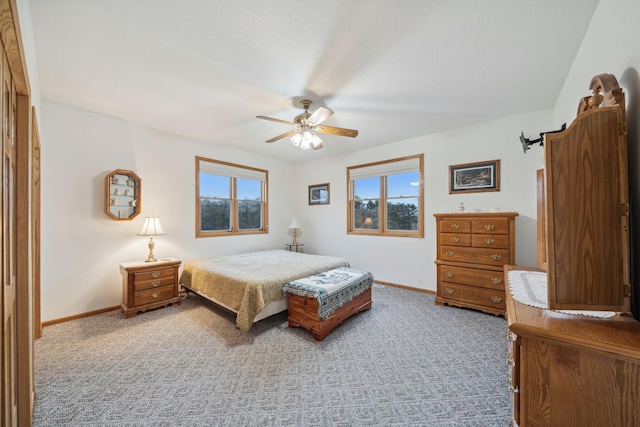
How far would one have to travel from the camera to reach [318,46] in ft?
6.13

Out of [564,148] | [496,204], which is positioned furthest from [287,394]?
[496,204]

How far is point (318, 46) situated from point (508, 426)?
9.39 feet

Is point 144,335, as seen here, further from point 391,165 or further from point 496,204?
point 496,204

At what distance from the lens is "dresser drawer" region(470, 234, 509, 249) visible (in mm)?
2925

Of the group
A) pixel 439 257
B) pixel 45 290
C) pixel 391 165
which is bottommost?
pixel 45 290

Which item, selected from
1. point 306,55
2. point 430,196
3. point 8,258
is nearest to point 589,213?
point 306,55

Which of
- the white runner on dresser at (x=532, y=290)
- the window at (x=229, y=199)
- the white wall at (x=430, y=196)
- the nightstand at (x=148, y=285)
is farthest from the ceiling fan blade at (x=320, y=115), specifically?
the nightstand at (x=148, y=285)

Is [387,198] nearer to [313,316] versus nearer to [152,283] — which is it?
[313,316]

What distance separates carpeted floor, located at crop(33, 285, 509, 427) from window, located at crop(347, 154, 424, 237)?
178cm

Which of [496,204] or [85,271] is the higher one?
[496,204]

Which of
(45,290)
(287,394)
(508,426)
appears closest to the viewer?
(508,426)

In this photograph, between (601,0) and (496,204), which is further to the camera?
(496,204)

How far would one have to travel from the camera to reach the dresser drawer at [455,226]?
3.19 metres

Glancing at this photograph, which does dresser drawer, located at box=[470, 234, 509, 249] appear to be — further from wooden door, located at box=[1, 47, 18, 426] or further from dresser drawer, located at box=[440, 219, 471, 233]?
wooden door, located at box=[1, 47, 18, 426]
